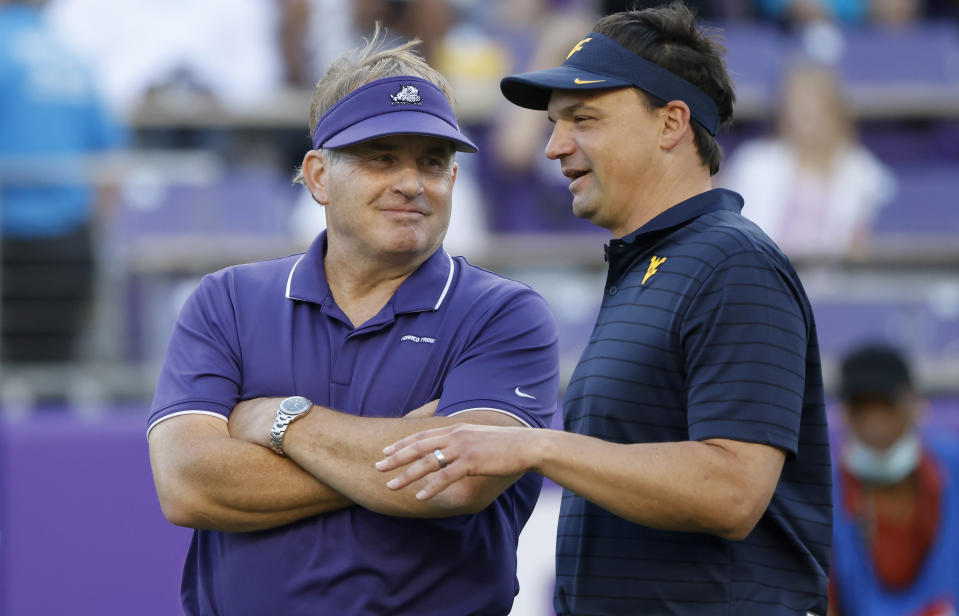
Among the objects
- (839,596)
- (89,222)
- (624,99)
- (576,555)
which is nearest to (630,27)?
(624,99)

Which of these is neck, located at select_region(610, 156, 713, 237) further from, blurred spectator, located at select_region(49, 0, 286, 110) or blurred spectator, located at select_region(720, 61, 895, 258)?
blurred spectator, located at select_region(49, 0, 286, 110)

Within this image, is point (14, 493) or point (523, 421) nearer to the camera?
point (523, 421)

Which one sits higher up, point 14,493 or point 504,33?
point 504,33

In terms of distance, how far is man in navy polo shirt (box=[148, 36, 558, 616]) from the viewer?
2.85 metres

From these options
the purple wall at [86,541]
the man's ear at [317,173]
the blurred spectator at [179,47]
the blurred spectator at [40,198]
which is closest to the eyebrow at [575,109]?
the man's ear at [317,173]

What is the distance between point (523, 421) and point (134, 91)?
6511mm

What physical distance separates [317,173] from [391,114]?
31 centimetres

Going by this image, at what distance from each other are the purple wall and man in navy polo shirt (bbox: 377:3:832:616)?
3.67 metres

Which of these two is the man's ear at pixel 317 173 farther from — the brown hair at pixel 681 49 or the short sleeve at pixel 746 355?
the short sleeve at pixel 746 355

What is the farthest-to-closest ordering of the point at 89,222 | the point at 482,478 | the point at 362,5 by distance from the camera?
the point at 362,5 → the point at 89,222 → the point at 482,478

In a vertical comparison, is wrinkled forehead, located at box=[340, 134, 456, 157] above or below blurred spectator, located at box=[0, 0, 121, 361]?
above

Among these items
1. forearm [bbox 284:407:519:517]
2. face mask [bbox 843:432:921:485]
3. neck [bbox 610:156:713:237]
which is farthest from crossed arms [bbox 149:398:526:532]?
face mask [bbox 843:432:921:485]

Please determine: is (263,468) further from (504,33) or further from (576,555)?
(504,33)

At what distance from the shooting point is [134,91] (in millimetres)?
8789
